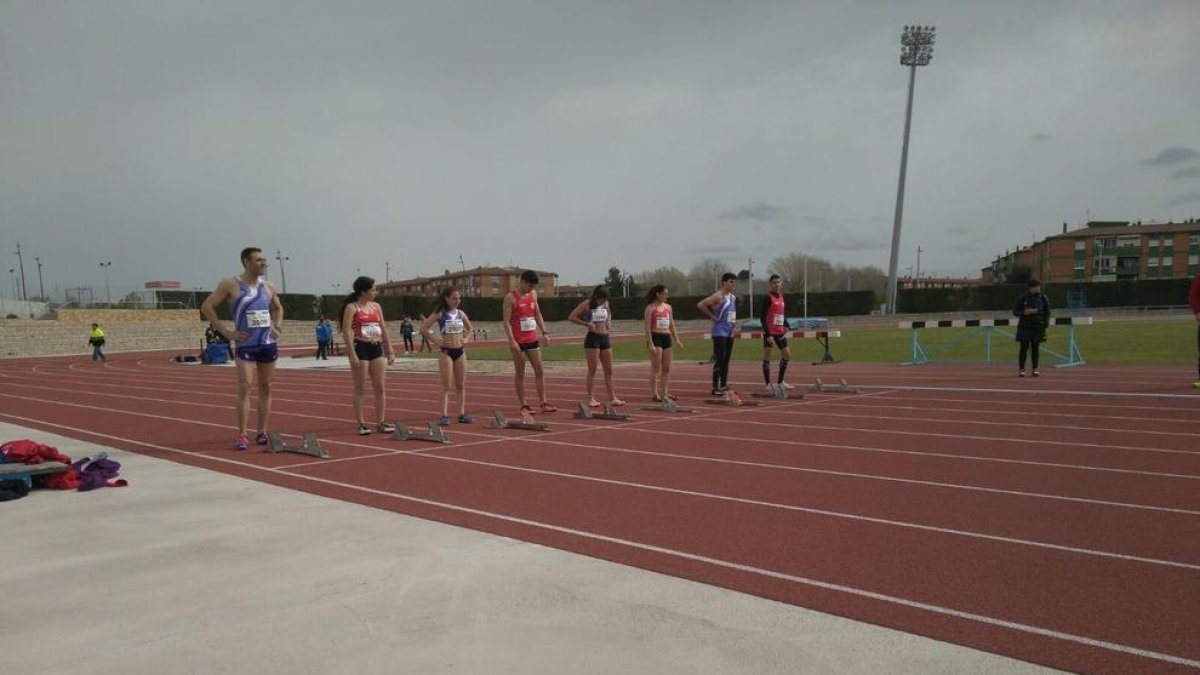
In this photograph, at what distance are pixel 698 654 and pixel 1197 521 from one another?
370 cm

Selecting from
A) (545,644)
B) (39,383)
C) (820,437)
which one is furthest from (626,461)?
(39,383)

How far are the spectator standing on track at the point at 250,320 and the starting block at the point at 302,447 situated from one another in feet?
1.35

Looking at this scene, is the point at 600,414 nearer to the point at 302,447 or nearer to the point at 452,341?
the point at 452,341

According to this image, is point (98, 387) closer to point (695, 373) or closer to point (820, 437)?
point (695, 373)

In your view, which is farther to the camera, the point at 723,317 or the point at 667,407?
the point at 723,317

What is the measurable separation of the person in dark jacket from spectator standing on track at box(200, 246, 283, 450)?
41.1ft

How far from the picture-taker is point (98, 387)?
1720cm

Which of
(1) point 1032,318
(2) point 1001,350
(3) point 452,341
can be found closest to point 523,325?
(3) point 452,341

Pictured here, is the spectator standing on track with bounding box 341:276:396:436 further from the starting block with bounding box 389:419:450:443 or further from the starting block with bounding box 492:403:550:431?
the starting block with bounding box 492:403:550:431

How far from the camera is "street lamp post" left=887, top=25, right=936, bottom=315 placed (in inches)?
2178

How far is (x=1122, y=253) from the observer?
98.7 m

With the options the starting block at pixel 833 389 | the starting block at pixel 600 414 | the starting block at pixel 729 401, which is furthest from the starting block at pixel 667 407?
the starting block at pixel 833 389

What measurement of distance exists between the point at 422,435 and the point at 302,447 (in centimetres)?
130

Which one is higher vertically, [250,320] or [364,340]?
[250,320]
